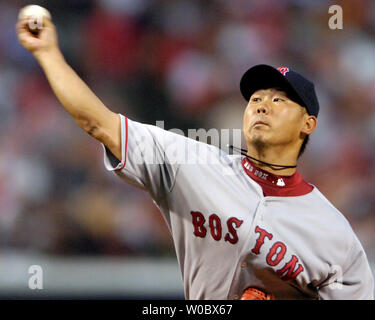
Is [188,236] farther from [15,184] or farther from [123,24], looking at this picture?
[123,24]

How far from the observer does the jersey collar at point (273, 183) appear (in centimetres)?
228

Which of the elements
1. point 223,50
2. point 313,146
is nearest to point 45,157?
point 223,50

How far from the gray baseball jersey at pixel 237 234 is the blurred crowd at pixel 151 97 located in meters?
1.71

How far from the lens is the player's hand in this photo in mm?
1679

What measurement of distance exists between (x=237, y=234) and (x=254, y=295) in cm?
24

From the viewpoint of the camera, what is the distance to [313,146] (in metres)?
4.21

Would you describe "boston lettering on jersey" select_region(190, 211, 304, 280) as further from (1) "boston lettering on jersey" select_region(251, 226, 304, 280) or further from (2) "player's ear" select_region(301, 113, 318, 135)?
(2) "player's ear" select_region(301, 113, 318, 135)

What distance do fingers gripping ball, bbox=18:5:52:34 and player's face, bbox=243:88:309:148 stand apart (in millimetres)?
928

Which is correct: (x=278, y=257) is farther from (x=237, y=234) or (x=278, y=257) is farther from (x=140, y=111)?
(x=140, y=111)

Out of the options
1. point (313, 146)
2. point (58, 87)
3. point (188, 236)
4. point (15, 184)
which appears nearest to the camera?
point (58, 87)

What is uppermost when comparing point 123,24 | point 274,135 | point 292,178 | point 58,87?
point 123,24

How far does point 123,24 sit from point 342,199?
7.02 ft

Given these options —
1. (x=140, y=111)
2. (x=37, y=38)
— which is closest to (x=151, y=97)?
(x=140, y=111)

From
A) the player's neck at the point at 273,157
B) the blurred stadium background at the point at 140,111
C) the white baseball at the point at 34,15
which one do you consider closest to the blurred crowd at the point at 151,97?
the blurred stadium background at the point at 140,111
